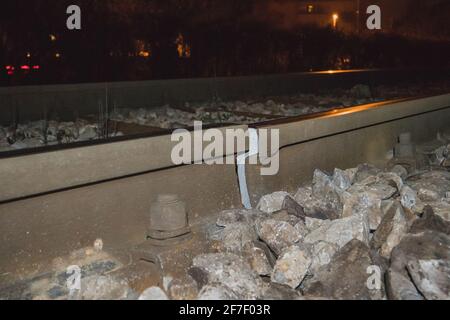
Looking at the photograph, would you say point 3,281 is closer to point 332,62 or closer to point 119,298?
point 119,298

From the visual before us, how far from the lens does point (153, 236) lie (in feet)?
11.9

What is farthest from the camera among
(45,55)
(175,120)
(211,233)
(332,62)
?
(332,62)

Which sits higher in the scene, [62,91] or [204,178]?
[62,91]

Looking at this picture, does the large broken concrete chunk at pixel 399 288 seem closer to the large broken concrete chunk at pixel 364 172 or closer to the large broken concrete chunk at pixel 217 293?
the large broken concrete chunk at pixel 217 293

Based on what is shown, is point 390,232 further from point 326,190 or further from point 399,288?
point 326,190

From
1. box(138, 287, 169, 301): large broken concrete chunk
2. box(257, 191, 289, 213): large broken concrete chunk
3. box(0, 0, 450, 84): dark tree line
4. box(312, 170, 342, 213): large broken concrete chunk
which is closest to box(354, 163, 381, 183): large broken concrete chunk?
box(312, 170, 342, 213): large broken concrete chunk

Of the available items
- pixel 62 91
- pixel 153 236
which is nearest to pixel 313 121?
pixel 153 236

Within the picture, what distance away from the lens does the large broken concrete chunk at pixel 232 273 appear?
3.04 metres

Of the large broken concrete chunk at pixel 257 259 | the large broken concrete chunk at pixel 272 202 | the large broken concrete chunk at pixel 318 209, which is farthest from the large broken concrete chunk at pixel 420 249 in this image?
the large broken concrete chunk at pixel 272 202

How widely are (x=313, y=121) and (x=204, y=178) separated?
1.48 meters

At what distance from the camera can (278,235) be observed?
12.1 feet

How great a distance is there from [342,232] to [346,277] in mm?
574

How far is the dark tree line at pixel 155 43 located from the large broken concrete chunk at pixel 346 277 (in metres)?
10.6

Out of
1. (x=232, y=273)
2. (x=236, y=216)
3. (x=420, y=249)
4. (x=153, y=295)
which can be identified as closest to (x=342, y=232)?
(x=420, y=249)
